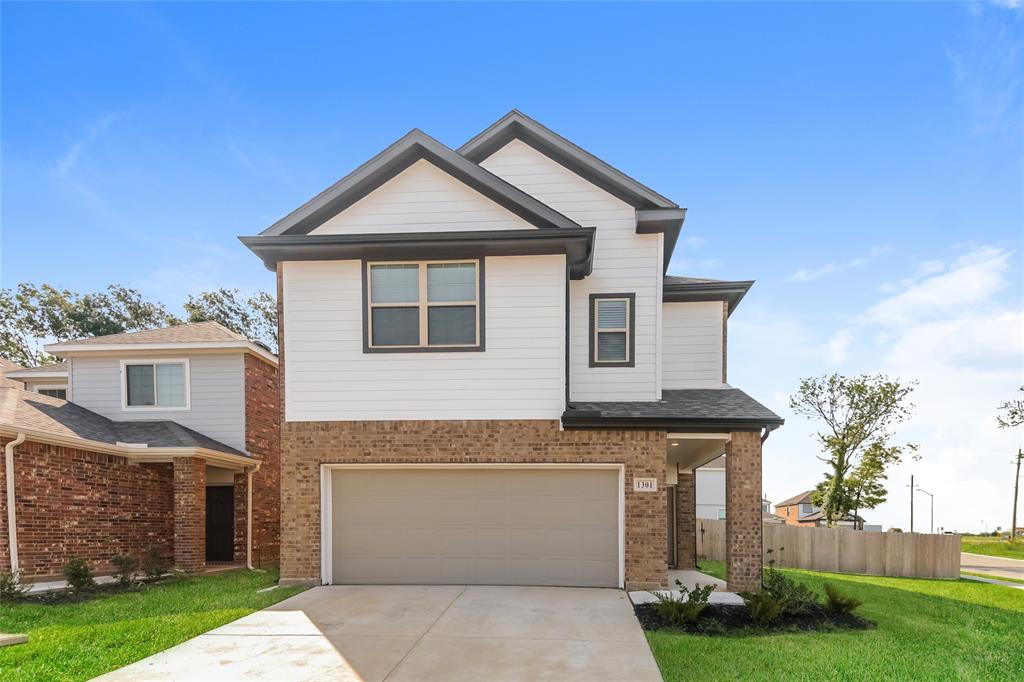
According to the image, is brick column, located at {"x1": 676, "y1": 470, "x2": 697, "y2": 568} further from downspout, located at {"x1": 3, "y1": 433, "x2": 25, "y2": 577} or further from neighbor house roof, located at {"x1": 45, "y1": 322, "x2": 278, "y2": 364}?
downspout, located at {"x1": 3, "y1": 433, "x2": 25, "y2": 577}

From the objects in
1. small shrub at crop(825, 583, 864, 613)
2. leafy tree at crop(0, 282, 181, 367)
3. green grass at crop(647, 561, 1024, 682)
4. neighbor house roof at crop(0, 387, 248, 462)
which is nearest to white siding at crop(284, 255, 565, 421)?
neighbor house roof at crop(0, 387, 248, 462)

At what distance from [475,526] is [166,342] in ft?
31.2

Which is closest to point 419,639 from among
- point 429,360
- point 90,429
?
point 429,360

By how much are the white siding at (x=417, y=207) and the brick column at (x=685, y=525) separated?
8248 mm

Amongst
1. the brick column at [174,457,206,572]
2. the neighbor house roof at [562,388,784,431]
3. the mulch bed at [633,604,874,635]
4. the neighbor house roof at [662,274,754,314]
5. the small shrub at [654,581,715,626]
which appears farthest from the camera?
the brick column at [174,457,206,572]

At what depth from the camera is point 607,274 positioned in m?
11.6

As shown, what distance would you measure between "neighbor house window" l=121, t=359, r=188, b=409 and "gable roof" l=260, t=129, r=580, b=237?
20.9 feet

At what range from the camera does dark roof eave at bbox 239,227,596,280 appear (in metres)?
10.3

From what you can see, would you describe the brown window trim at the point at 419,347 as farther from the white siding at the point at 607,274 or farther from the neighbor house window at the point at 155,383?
the neighbor house window at the point at 155,383

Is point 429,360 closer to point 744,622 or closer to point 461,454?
point 461,454

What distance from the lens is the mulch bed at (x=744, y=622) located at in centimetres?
768

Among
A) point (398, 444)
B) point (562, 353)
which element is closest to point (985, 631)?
point (562, 353)

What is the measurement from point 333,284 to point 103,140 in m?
7.08

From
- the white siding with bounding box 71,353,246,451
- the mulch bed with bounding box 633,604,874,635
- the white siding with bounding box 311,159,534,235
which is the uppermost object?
A: the white siding with bounding box 311,159,534,235
